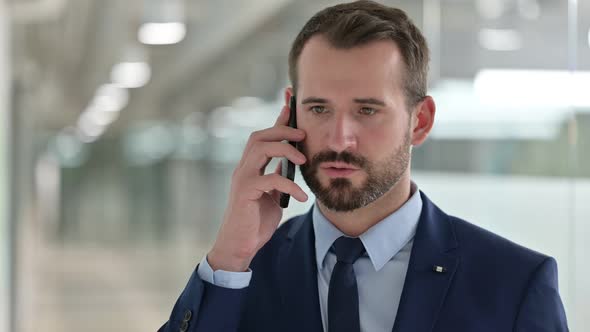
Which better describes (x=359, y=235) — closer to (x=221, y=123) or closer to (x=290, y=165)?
(x=290, y=165)

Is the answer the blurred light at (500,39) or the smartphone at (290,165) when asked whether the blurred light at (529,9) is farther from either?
the smartphone at (290,165)

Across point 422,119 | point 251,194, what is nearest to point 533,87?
point 422,119

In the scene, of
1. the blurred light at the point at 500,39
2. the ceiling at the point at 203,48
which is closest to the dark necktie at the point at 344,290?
the ceiling at the point at 203,48

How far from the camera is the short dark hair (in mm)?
1896

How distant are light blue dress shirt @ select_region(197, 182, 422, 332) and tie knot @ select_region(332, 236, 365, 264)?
0.02 meters

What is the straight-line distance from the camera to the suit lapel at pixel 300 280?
1.92 m

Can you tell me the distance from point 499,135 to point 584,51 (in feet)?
2.24

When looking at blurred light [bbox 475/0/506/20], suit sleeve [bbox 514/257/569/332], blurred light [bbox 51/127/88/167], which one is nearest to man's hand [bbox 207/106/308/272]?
suit sleeve [bbox 514/257/569/332]

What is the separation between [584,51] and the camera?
303 cm

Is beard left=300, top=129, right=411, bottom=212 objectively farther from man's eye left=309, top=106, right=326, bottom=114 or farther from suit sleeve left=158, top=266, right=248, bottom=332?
suit sleeve left=158, top=266, right=248, bottom=332

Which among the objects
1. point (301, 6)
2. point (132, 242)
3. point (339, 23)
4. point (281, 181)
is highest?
point (301, 6)

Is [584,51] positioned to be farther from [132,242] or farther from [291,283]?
[132,242]

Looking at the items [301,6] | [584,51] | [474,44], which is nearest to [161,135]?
[301,6]

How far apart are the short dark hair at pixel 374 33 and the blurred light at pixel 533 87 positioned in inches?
49.1
